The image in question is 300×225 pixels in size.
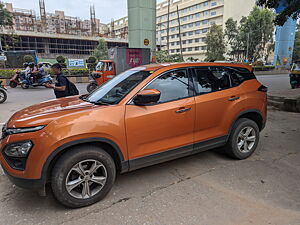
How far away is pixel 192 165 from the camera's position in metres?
3.62

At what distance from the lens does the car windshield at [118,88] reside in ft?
9.49

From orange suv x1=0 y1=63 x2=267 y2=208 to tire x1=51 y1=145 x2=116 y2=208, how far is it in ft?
0.03

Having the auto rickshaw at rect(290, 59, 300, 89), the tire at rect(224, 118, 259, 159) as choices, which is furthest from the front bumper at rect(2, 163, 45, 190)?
the auto rickshaw at rect(290, 59, 300, 89)

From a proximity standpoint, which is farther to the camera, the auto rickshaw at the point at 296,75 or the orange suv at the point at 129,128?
the auto rickshaw at the point at 296,75

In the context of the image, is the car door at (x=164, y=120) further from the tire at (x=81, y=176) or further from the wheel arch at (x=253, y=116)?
the wheel arch at (x=253, y=116)

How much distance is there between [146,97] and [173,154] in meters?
0.95

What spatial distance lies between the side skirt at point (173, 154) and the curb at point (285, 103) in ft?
16.9

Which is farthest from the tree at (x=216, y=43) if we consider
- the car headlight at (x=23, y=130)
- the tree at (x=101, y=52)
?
the car headlight at (x=23, y=130)

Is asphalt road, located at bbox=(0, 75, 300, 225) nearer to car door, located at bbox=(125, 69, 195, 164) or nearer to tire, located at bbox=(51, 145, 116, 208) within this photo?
tire, located at bbox=(51, 145, 116, 208)

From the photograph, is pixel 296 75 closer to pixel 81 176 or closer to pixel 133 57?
pixel 133 57

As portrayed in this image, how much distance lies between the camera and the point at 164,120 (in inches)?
114

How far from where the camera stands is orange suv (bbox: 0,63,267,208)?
2312 millimetres

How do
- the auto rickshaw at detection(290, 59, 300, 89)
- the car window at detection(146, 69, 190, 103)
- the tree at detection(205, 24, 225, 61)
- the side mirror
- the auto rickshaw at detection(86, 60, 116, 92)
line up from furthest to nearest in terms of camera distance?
the tree at detection(205, 24, 225, 61), the auto rickshaw at detection(86, 60, 116, 92), the auto rickshaw at detection(290, 59, 300, 89), the car window at detection(146, 69, 190, 103), the side mirror

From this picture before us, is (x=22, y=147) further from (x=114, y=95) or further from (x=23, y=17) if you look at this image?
(x=23, y=17)
